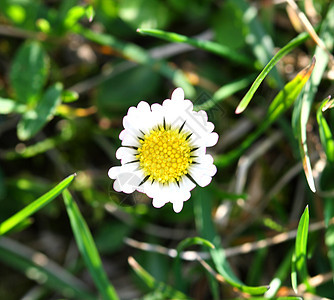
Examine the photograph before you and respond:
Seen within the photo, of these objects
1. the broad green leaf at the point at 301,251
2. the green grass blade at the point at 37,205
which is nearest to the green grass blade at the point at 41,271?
the green grass blade at the point at 37,205

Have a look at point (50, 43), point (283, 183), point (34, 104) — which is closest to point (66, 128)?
point (34, 104)

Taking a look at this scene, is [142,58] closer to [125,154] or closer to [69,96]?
[69,96]

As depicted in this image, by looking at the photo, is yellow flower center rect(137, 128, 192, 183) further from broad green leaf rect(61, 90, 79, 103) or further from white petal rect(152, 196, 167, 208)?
broad green leaf rect(61, 90, 79, 103)

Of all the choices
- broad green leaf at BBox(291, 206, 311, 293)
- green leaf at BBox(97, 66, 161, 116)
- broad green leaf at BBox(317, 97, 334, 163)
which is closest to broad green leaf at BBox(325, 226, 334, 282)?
broad green leaf at BBox(291, 206, 311, 293)

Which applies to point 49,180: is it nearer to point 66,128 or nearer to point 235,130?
point 66,128

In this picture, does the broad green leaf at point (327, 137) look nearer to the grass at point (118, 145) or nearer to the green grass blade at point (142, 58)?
the grass at point (118, 145)

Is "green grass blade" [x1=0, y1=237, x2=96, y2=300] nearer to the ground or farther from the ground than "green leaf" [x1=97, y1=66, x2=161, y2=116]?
nearer to the ground
